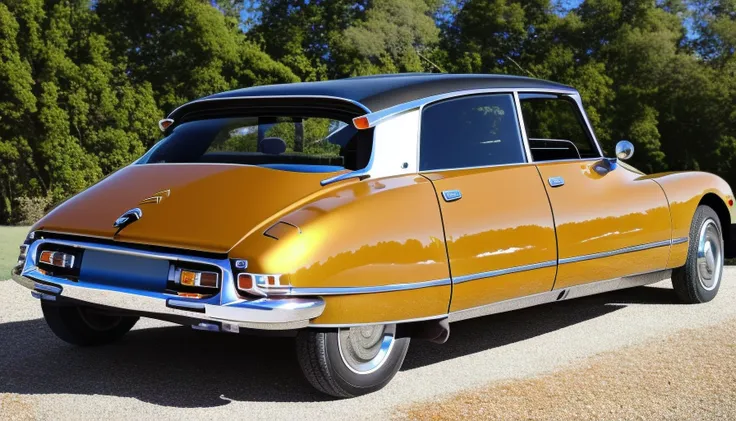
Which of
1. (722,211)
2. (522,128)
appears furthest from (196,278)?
(722,211)

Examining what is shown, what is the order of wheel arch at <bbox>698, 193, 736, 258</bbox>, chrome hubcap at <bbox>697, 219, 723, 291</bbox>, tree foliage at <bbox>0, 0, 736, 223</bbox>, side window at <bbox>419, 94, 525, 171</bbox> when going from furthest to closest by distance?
tree foliage at <bbox>0, 0, 736, 223</bbox> → wheel arch at <bbox>698, 193, 736, 258</bbox> → chrome hubcap at <bbox>697, 219, 723, 291</bbox> → side window at <bbox>419, 94, 525, 171</bbox>

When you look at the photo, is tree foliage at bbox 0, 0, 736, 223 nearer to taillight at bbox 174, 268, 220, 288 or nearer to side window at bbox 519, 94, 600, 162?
side window at bbox 519, 94, 600, 162

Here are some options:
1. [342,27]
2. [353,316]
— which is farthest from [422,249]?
[342,27]

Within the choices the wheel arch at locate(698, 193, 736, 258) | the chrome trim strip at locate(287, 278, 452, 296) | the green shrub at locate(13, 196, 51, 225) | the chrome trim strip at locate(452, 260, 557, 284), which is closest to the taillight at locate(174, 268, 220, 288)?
the chrome trim strip at locate(287, 278, 452, 296)

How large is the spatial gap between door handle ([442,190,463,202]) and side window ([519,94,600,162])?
132 cm

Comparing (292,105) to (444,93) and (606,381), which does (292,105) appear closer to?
(444,93)

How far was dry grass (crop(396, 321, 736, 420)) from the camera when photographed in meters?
4.63

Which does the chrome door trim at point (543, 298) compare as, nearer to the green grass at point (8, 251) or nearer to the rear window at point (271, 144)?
the rear window at point (271, 144)

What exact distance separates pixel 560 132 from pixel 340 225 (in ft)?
9.54

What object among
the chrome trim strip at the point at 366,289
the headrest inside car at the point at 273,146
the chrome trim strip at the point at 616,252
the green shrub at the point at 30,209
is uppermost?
the headrest inside car at the point at 273,146

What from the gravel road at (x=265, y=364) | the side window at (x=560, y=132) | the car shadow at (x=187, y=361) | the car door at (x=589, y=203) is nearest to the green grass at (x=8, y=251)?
the gravel road at (x=265, y=364)

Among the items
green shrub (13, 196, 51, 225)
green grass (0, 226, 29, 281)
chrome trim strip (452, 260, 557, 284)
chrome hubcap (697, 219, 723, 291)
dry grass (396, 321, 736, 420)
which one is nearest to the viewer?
dry grass (396, 321, 736, 420)

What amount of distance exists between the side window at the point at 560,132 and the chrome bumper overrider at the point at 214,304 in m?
2.54

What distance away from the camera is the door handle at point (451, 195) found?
16.9 feet
